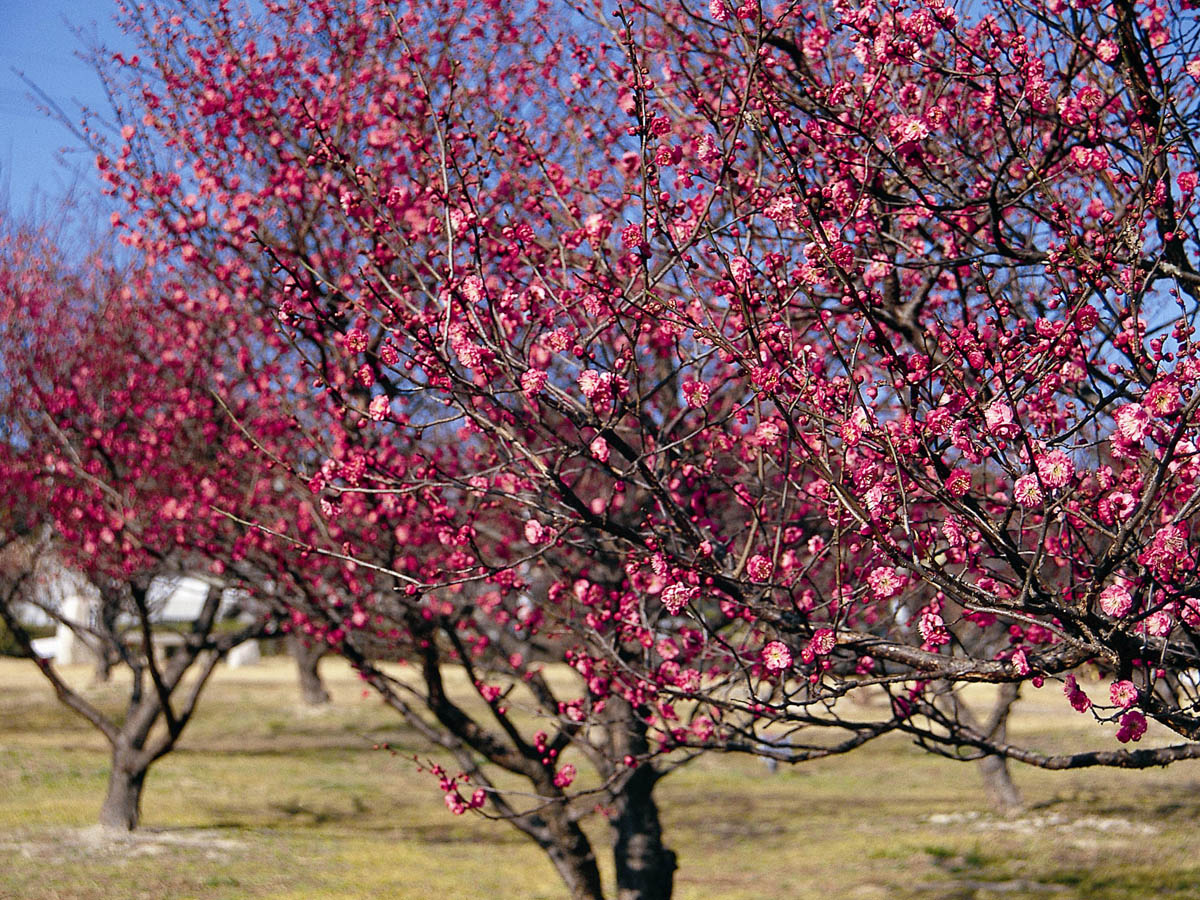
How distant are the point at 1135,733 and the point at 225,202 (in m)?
7.20

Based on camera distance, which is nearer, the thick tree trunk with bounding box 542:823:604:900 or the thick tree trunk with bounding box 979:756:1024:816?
the thick tree trunk with bounding box 542:823:604:900

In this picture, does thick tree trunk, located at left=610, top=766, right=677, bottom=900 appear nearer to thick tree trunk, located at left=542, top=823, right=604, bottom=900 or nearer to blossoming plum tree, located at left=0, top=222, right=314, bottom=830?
thick tree trunk, located at left=542, top=823, right=604, bottom=900

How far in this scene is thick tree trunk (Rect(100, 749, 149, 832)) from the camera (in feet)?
42.7

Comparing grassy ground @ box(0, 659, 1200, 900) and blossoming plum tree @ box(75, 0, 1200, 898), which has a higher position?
blossoming plum tree @ box(75, 0, 1200, 898)

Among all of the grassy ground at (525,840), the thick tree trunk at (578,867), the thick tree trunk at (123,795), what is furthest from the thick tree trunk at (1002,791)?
the thick tree trunk at (123,795)

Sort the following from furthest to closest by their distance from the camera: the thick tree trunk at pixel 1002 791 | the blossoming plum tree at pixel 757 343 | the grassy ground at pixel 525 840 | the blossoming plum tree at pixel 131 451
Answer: the thick tree trunk at pixel 1002 791
the grassy ground at pixel 525 840
the blossoming plum tree at pixel 131 451
the blossoming plum tree at pixel 757 343

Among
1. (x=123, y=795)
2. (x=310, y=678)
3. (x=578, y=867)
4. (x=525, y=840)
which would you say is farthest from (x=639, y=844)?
(x=310, y=678)

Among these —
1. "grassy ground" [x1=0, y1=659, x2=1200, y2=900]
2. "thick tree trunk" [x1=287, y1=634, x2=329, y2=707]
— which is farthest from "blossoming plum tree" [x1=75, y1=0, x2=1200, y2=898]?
"thick tree trunk" [x1=287, y1=634, x2=329, y2=707]

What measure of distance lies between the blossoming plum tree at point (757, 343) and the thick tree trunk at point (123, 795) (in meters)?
6.14

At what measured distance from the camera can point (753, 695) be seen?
4.26 m

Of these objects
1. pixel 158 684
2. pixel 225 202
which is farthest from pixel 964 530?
pixel 158 684

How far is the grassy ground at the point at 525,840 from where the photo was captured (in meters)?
11.3

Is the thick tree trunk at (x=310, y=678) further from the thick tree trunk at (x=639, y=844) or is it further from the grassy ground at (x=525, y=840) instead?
the thick tree trunk at (x=639, y=844)

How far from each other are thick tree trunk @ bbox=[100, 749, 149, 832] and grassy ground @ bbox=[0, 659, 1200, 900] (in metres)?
0.31
